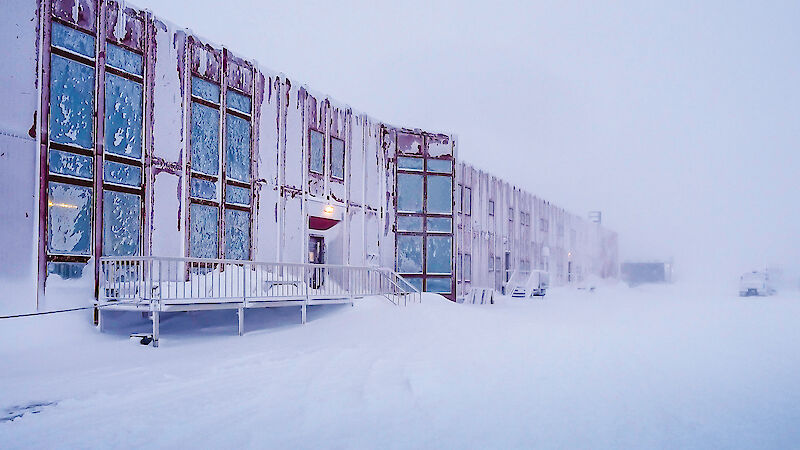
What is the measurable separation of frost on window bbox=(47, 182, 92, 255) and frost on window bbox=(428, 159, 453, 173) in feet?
48.4

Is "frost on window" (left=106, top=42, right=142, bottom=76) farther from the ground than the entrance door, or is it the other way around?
"frost on window" (left=106, top=42, right=142, bottom=76)

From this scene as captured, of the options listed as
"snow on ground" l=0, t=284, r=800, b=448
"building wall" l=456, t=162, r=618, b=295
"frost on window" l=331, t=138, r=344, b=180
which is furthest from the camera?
"building wall" l=456, t=162, r=618, b=295

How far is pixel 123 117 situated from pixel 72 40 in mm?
1868

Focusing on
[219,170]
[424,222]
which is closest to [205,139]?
[219,170]

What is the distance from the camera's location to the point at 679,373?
9773 mm

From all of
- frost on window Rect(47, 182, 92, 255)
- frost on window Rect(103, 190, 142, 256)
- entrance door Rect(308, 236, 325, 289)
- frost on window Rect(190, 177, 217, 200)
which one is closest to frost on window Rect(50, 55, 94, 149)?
frost on window Rect(47, 182, 92, 255)

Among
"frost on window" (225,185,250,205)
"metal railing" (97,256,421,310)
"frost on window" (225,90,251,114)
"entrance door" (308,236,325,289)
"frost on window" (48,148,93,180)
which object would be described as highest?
"frost on window" (225,90,251,114)

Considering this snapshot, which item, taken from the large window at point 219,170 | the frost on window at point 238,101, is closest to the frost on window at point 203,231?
the large window at point 219,170

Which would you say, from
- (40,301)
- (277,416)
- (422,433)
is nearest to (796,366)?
(422,433)

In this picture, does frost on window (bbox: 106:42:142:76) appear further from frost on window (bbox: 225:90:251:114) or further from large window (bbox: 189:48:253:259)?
frost on window (bbox: 225:90:251:114)

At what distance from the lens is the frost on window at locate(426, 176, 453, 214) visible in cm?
2455

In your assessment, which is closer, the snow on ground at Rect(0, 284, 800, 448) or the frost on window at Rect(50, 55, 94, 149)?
the snow on ground at Rect(0, 284, 800, 448)

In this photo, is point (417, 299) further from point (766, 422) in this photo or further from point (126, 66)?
point (766, 422)

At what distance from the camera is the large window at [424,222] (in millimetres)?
23984
